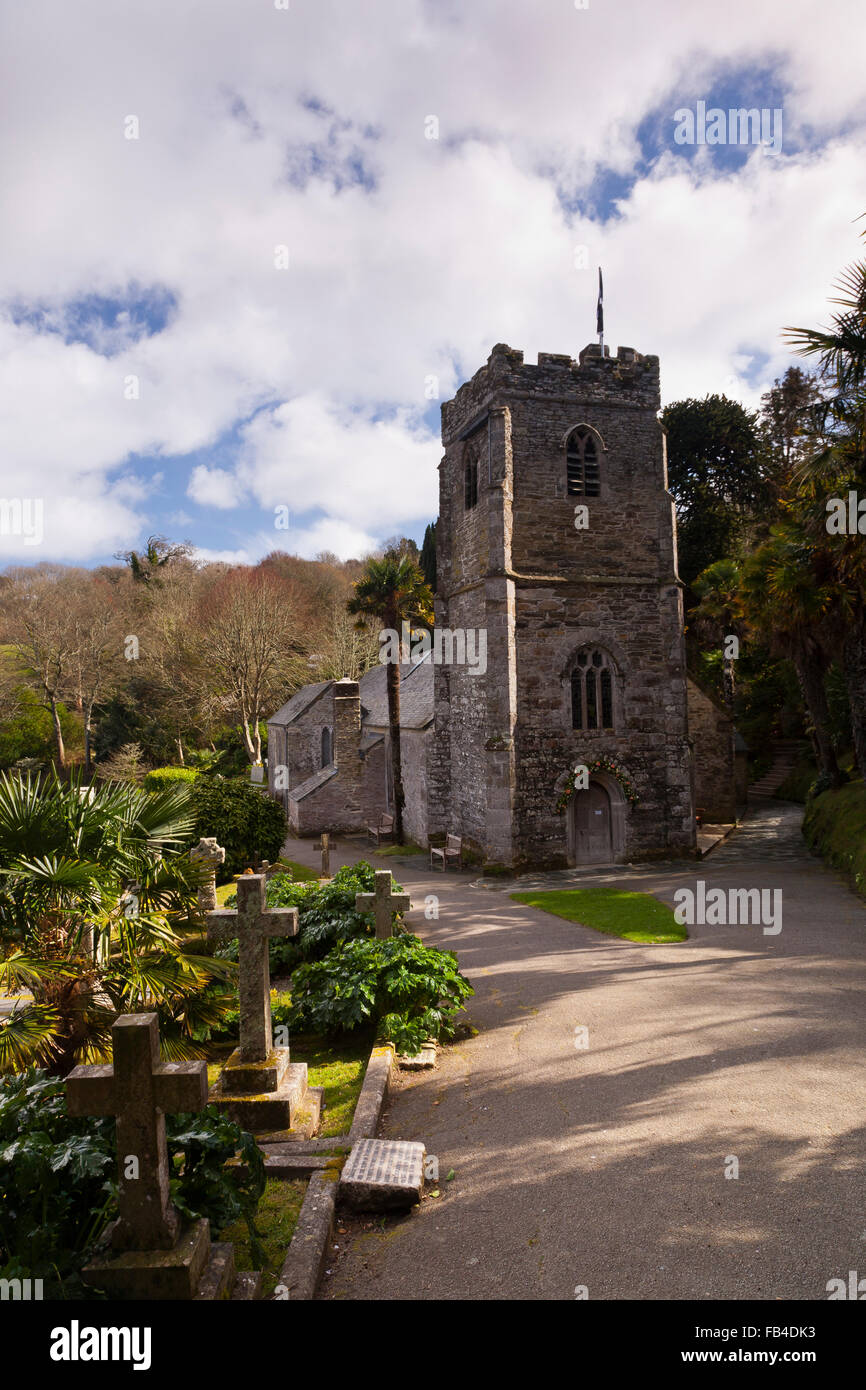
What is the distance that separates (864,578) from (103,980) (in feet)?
52.1

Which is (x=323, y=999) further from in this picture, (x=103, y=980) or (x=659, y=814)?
(x=659, y=814)

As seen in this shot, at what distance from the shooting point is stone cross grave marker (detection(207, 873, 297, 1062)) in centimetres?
704

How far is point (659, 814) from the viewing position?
2198 centimetres

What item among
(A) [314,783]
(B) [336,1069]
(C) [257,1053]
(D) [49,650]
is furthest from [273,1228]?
(D) [49,650]

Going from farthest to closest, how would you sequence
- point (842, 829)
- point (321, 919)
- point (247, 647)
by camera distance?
point (247, 647), point (842, 829), point (321, 919)

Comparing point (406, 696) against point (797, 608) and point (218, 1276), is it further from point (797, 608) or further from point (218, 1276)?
point (218, 1276)

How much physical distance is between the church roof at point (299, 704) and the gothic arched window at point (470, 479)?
12786 mm

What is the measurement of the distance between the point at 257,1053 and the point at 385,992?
209 centimetres

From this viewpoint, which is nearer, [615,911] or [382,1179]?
[382,1179]

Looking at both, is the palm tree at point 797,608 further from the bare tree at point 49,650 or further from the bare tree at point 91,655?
the bare tree at point 49,650

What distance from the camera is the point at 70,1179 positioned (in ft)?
14.5

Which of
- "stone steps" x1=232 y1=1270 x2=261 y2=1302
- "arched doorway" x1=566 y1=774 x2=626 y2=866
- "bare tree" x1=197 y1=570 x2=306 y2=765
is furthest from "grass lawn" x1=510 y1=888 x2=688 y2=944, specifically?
"bare tree" x1=197 y1=570 x2=306 y2=765

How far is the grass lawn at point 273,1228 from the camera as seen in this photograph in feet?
15.8
